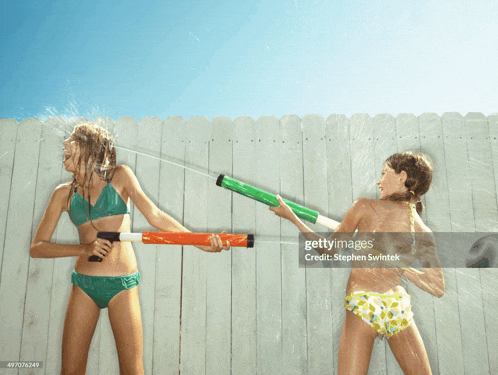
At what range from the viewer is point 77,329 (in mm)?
1931

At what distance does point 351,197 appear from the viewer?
239 centimetres

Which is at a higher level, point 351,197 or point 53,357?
point 351,197

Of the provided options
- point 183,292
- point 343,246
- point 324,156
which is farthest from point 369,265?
point 183,292

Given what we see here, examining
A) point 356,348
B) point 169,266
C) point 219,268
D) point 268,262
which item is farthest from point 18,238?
point 356,348

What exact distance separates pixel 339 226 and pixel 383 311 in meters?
0.59

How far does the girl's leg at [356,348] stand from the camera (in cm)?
170

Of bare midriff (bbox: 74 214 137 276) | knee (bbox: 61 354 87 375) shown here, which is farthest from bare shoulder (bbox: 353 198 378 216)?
knee (bbox: 61 354 87 375)

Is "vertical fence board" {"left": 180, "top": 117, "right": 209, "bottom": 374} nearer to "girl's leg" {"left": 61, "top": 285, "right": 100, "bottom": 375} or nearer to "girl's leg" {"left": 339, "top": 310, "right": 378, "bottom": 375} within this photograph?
"girl's leg" {"left": 61, "top": 285, "right": 100, "bottom": 375}

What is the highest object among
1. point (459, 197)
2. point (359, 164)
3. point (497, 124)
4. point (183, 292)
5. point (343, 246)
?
point (497, 124)

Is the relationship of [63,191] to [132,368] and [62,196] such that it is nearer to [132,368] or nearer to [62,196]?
[62,196]

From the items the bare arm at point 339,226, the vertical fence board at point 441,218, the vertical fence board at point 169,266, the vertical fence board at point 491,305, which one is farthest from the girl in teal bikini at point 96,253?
the vertical fence board at point 491,305

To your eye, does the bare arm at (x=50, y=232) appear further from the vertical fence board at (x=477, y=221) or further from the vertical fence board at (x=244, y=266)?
the vertical fence board at (x=477, y=221)

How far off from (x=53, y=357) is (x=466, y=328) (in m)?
3.07

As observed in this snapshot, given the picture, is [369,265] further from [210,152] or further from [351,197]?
[210,152]
